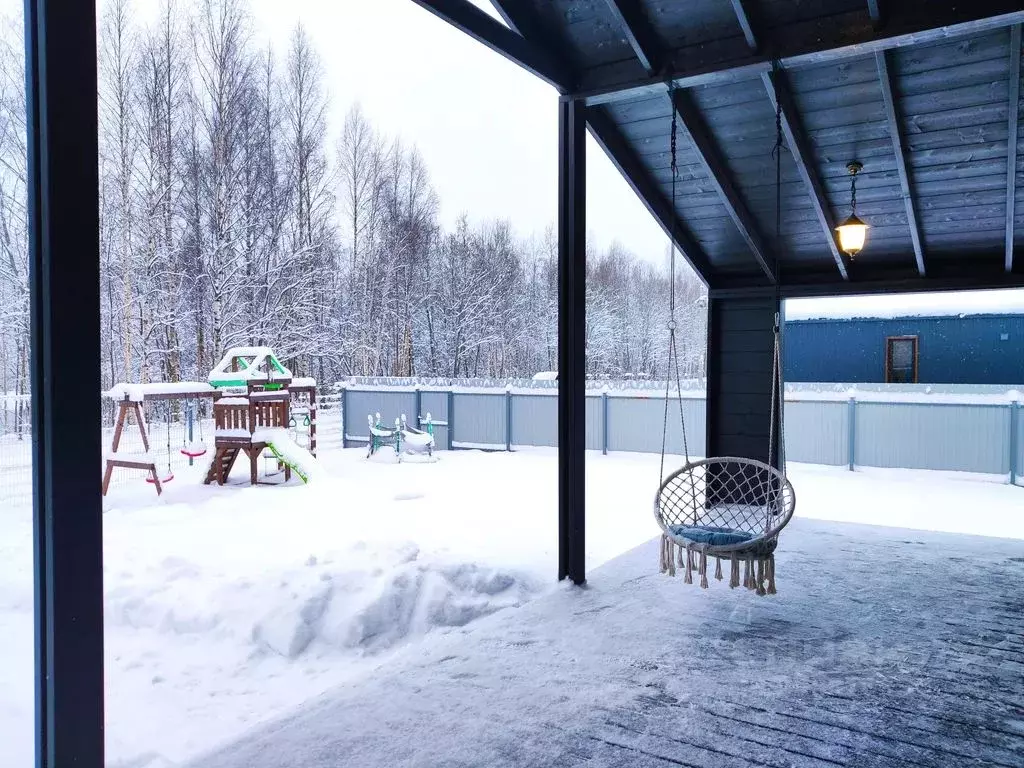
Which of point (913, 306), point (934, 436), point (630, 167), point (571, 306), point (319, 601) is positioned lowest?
point (319, 601)

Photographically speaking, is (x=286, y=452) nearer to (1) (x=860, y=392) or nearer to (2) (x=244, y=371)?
(2) (x=244, y=371)

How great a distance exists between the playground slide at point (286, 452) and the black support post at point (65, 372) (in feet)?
22.4

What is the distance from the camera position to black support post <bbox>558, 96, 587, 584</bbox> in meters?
4.06

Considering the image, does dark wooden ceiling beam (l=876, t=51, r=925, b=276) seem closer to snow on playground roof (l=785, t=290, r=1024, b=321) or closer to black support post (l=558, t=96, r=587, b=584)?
black support post (l=558, t=96, r=587, b=584)

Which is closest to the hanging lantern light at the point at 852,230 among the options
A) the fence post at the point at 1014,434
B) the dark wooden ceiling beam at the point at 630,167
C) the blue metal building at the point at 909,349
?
the dark wooden ceiling beam at the point at 630,167

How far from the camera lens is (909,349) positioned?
1334 centimetres

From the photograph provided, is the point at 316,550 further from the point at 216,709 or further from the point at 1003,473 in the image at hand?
the point at 1003,473

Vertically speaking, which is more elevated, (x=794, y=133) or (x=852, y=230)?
(x=794, y=133)

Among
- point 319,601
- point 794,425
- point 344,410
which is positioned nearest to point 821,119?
point 319,601

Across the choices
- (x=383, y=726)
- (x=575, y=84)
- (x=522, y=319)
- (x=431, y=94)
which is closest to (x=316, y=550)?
(x=383, y=726)

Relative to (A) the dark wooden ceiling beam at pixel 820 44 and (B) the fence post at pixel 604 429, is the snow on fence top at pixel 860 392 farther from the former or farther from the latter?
(A) the dark wooden ceiling beam at pixel 820 44

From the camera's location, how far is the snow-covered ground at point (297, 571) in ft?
10.6

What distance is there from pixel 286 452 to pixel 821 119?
674 centimetres

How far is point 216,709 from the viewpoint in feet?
10.3
